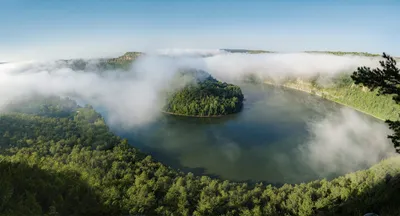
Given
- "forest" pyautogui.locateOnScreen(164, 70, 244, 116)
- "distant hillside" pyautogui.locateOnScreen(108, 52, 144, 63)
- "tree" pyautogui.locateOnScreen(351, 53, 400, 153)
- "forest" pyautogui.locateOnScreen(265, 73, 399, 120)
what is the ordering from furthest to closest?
1. "distant hillside" pyautogui.locateOnScreen(108, 52, 144, 63)
2. "forest" pyautogui.locateOnScreen(265, 73, 399, 120)
3. "forest" pyautogui.locateOnScreen(164, 70, 244, 116)
4. "tree" pyautogui.locateOnScreen(351, 53, 400, 153)

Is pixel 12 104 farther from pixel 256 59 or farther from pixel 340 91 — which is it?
pixel 256 59

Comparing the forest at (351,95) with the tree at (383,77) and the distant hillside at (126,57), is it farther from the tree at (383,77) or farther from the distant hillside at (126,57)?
the distant hillside at (126,57)

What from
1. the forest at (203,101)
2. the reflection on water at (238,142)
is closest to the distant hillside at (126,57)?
the forest at (203,101)

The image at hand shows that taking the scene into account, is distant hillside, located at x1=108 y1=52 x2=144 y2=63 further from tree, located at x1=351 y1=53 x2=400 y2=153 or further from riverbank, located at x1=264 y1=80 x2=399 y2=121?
tree, located at x1=351 y1=53 x2=400 y2=153

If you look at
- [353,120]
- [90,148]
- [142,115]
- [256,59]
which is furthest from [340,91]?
[256,59]

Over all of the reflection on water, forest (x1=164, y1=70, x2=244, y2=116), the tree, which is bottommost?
the reflection on water

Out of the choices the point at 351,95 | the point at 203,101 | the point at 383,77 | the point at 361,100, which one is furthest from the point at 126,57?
the point at 383,77

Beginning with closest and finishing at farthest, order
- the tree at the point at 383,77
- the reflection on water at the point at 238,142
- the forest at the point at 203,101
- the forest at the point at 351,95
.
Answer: the tree at the point at 383,77 → the reflection on water at the point at 238,142 → the forest at the point at 203,101 → the forest at the point at 351,95

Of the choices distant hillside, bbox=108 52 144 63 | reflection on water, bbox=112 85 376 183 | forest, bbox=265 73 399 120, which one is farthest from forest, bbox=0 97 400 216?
distant hillside, bbox=108 52 144 63
